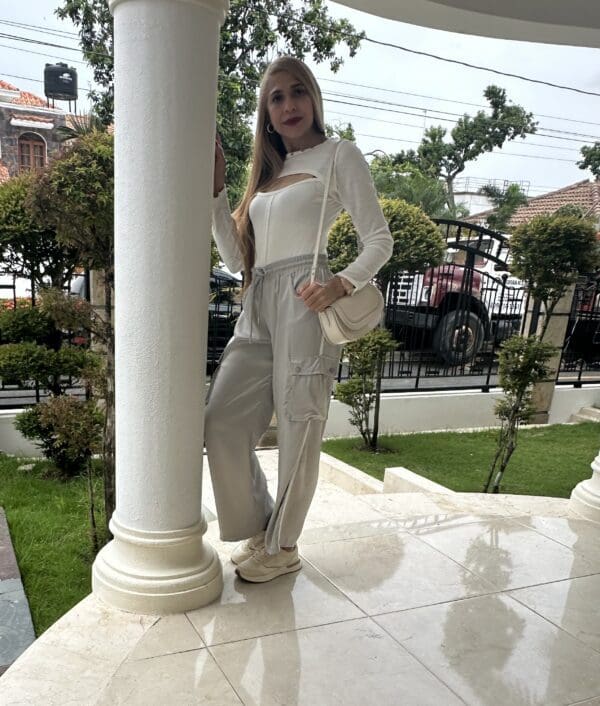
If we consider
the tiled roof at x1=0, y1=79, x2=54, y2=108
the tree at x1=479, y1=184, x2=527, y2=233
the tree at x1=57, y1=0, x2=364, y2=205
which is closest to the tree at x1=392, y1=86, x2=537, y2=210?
the tree at x1=479, y1=184, x2=527, y2=233

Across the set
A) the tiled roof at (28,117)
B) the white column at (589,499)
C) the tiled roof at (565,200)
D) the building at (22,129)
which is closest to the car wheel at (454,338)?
the white column at (589,499)

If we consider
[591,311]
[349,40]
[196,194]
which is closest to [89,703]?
[196,194]

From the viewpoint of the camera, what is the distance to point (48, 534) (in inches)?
133

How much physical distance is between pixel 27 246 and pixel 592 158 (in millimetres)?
28284

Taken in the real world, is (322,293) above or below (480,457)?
above

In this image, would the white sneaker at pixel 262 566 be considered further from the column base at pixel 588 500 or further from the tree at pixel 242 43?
the tree at pixel 242 43

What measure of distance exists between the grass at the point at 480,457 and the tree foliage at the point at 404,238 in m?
1.64

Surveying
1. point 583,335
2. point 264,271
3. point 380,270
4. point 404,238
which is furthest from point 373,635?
point 583,335

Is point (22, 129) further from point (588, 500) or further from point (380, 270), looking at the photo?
point (588, 500)

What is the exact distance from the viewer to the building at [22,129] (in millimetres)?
15328

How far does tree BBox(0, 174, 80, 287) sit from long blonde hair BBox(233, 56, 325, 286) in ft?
6.70

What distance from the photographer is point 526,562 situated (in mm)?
2459

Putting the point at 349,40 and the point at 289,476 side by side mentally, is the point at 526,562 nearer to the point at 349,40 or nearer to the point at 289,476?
the point at 289,476

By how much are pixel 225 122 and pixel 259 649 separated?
7.87m
